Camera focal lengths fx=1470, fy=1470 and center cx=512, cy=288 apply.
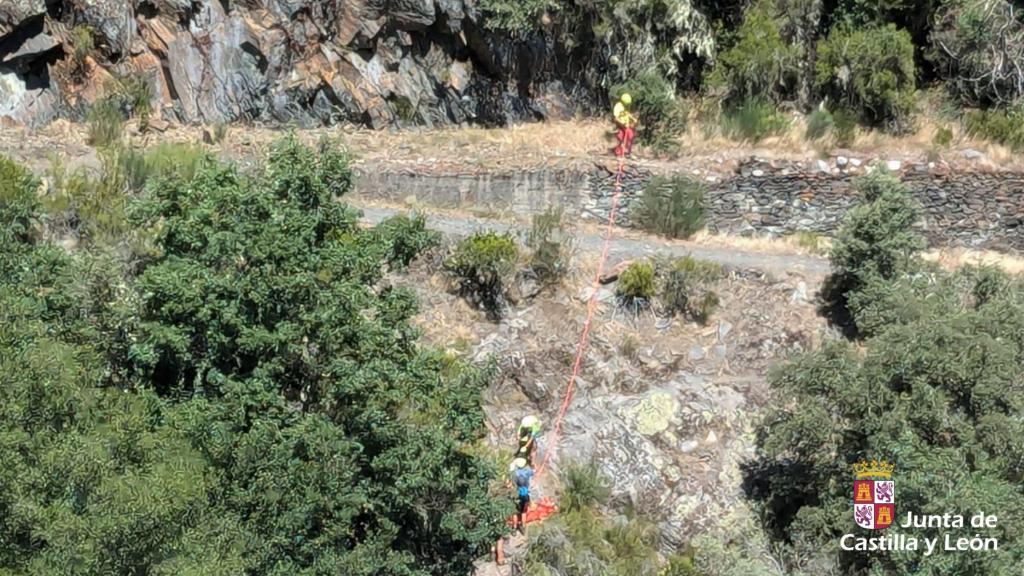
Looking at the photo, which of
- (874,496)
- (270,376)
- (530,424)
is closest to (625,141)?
(530,424)

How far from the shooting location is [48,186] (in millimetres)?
21062

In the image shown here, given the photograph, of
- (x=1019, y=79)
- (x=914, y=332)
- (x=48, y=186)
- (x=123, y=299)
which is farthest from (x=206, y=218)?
(x=1019, y=79)

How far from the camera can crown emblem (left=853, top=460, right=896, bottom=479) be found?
669 inches

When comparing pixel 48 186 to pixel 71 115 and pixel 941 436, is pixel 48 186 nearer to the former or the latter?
pixel 71 115

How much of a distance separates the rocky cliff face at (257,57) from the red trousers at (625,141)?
2.39 m

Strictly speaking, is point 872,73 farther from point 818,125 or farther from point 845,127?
point 818,125

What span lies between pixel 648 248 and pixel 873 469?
631 centimetres

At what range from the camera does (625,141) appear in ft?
78.4

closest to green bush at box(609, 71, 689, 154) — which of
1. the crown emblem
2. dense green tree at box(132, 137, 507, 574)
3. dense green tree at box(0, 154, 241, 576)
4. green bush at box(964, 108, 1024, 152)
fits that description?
green bush at box(964, 108, 1024, 152)

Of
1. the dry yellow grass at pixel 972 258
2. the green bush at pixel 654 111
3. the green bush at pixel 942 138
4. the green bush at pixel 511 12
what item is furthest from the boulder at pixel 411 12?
the dry yellow grass at pixel 972 258

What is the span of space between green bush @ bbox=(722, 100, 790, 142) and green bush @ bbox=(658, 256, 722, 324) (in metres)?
3.69

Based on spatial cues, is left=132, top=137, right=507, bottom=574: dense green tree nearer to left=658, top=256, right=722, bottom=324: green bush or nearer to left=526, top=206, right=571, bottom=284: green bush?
left=526, top=206, right=571, bottom=284: green bush

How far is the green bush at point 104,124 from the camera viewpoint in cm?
2292

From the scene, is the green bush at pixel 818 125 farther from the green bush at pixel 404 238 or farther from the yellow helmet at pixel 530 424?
the green bush at pixel 404 238
